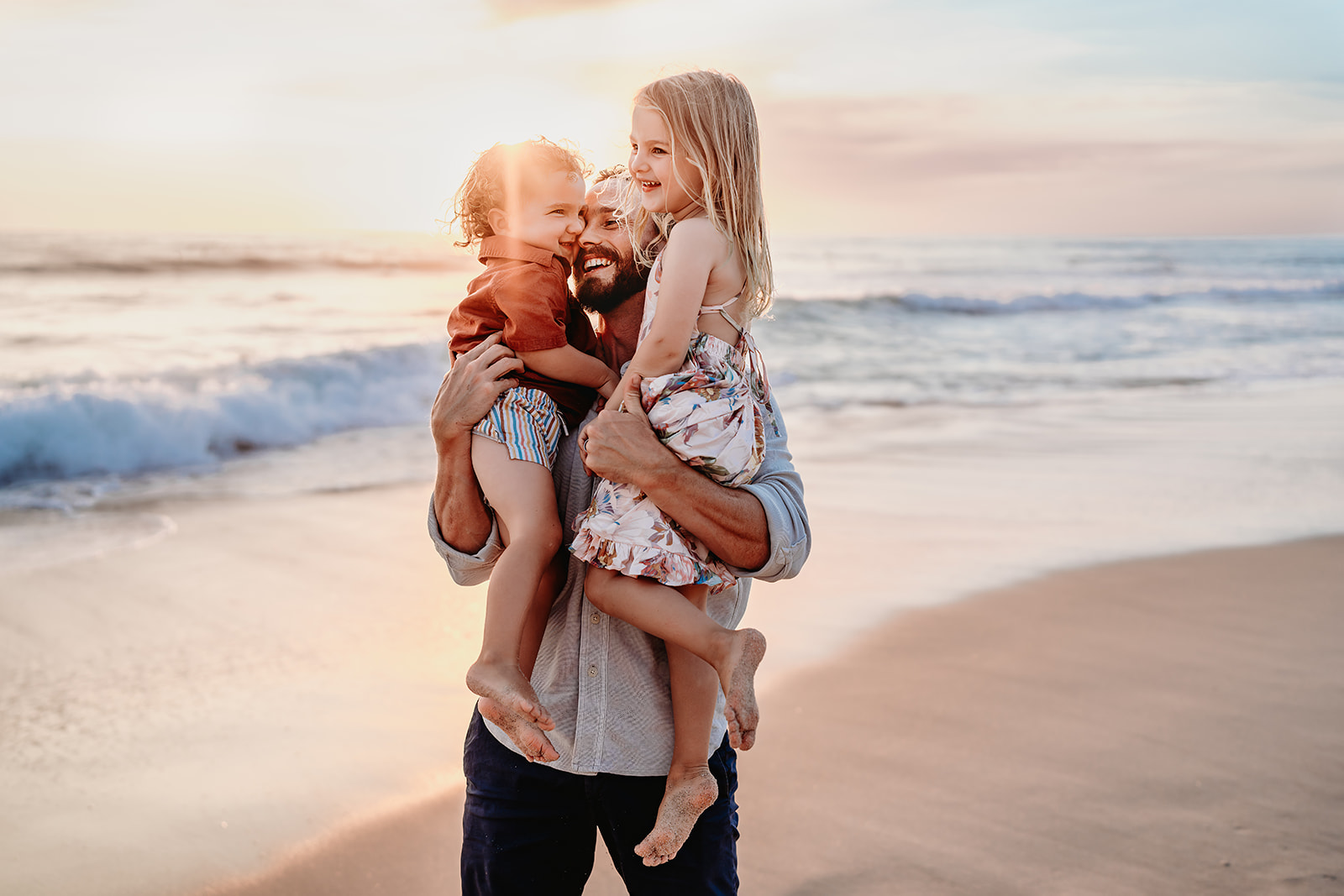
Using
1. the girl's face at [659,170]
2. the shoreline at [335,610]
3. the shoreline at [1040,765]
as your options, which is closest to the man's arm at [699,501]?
the girl's face at [659,170]

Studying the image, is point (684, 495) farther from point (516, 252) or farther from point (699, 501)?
point (516, 252)

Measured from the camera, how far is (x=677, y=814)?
1.76 metres

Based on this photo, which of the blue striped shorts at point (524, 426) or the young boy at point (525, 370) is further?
the blue striped shorts at point (524, 426)

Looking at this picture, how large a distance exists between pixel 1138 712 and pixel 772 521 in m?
3.27

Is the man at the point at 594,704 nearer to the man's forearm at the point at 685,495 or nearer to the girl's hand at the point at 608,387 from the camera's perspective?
the man's forearm at the point at 685,495

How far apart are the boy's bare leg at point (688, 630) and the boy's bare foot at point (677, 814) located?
89 millimetres

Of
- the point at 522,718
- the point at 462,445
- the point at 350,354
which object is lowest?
the point at 350,354

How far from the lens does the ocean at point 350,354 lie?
941 centimetres

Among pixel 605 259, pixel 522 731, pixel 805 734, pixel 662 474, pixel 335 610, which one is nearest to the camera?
pixel 522 731

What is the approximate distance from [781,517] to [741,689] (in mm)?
299

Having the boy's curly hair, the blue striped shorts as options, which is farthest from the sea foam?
the blue striped shorts

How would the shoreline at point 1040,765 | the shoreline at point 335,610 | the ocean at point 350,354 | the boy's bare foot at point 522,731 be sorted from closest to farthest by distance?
the boy's bare foot at point 522,731, the shoreline at point 1040,765, the shoreline at point 335,610, the ocean at point 350,354

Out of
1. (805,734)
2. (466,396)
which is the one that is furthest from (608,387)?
(805,734)

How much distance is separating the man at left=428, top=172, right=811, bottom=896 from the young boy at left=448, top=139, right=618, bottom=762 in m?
0.04
